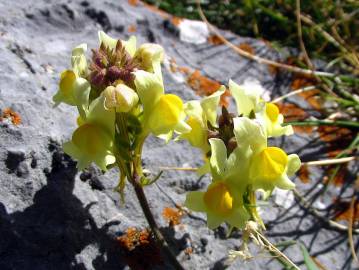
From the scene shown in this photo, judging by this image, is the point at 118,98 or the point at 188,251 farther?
the point at 188,251

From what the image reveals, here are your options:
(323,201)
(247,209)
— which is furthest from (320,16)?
(247,209)

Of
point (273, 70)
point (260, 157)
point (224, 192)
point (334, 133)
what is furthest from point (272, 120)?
point (273, 70)

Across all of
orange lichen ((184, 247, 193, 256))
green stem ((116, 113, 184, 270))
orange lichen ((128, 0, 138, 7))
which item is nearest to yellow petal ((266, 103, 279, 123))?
green stem ((116, 113, 184, 270))

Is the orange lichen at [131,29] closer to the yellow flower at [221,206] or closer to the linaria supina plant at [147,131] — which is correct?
the linaria supina plant at [147,131]

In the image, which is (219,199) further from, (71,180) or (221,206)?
(71,180)

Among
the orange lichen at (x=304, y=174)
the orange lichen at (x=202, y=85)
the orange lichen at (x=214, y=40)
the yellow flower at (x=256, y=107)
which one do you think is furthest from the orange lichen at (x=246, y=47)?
the yellow flower at (x=256, y=107)

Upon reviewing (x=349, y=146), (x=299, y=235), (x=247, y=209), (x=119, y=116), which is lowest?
(x=299, y=235)

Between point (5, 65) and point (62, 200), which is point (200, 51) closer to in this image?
point (5, 65)
